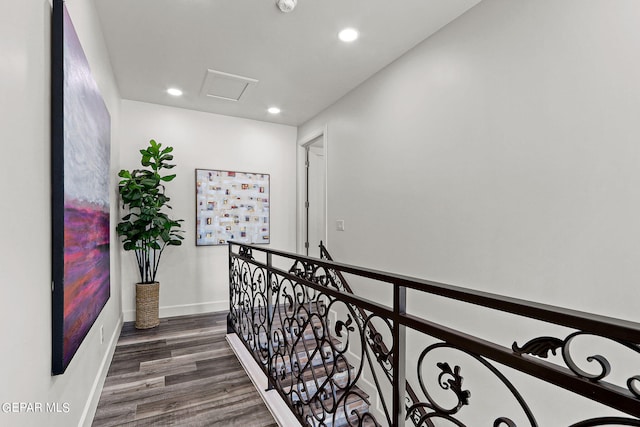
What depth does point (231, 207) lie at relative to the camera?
14.3 feet

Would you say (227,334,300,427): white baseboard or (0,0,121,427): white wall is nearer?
(0,0,121,427): white wall

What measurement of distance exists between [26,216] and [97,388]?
1.71 metres

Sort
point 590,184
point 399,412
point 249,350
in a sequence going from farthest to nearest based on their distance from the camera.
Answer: point 249,350
point 590,184
point 399,412

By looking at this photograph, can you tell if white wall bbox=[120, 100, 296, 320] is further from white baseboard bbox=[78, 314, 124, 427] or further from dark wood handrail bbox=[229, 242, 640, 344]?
dark wood handrail bbox=[229, 242, 640, 344]

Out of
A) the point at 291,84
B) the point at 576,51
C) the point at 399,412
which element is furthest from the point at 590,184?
the point at 291,84

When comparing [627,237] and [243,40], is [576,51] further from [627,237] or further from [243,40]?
[243,40]

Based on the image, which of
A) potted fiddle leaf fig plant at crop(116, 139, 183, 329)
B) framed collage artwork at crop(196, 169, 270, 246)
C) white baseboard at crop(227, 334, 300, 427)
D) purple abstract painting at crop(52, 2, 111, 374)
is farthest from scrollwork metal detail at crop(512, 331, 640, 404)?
framed collage artwork at crop(196, 169, 270, 246)

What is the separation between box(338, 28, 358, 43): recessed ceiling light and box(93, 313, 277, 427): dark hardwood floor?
2792 mm

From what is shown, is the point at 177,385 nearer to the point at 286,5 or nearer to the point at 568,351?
the point at 568,351

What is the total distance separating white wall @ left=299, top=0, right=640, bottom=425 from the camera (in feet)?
4.86

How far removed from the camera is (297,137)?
15.9 feet

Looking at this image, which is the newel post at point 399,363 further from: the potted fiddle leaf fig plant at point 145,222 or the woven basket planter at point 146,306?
the woven basket planter at point 146,306

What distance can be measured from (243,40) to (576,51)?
223 centimetres

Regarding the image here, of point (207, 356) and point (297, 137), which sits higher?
point (297, 137)
